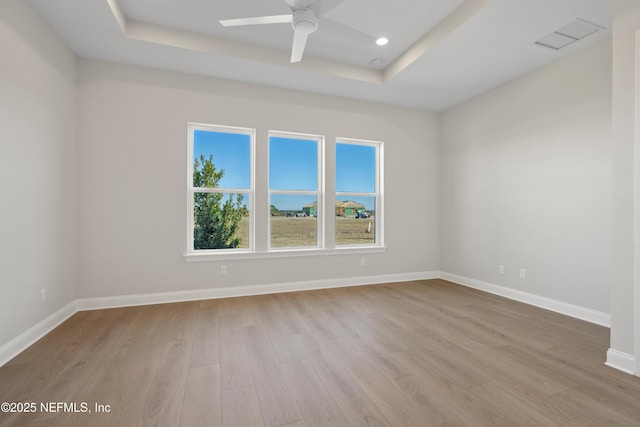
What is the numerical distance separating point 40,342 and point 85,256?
106 centimetres

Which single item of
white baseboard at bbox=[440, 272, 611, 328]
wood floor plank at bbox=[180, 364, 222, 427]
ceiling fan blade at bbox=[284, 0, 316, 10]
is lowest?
wood floor plank at bbox=[180, 364, 222, 427]

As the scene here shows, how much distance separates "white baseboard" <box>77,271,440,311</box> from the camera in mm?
3285

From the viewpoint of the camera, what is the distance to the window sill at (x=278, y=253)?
3.65 m

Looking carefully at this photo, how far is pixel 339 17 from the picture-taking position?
282cm

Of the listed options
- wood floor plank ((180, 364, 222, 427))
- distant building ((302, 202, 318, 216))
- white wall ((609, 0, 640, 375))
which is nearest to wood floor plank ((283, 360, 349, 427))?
wood floor plank ((180, 364, 222, 427))

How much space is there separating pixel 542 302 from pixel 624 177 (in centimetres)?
197

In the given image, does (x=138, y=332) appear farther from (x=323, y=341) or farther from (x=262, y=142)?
(x=262, y=142)

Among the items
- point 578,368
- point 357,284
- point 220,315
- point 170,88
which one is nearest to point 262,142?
point 170,88

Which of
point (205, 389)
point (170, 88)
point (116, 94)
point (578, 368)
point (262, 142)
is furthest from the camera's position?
point (262, 142)

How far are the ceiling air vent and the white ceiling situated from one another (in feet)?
0.19

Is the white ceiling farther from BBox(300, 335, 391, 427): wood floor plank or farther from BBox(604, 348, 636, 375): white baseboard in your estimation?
BBox(300, 335, 391, 427): wood floor plank

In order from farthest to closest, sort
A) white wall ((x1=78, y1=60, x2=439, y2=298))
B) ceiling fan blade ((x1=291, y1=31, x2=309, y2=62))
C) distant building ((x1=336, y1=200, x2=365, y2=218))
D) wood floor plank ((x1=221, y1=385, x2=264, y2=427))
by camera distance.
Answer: distant building ((x1=336, y1=200, x2=365, y2=218)), white wall ((x1=78, y1=60, x2=439, y2=298)), ceiling fan blade ((x1=291, y1=31, x2=309, y2=62)), wood floor plank ((x1=221, y1=385, x2=264, y2=427))

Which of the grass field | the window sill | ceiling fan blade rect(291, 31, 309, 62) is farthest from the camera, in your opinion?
the grass field

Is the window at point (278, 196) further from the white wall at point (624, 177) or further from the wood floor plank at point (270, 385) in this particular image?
the white wall at point (624, 177)
